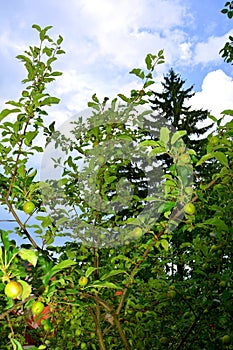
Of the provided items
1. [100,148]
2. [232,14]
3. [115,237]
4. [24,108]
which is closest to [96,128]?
[100,148]

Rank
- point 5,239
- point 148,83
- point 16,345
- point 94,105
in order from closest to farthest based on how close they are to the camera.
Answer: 1. point 5,239
2. point 16,345
3. point 148,83
4. point 94,105

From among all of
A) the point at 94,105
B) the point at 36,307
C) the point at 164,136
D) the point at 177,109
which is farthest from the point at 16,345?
the point at 177,109

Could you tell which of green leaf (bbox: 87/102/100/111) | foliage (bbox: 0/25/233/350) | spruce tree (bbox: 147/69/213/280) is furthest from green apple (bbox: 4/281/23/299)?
spruce tree (bbox: 147/69/213/280)

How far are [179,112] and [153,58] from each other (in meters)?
21.8

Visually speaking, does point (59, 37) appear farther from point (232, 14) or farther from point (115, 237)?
point (232, 14)

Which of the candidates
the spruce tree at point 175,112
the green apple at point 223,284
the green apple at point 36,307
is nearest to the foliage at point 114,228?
the green apple at point 223,284

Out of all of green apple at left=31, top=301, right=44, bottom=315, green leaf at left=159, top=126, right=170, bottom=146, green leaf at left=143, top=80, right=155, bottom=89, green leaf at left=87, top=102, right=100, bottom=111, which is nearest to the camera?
green apple at left=31, top=301, right=44, bottom=315

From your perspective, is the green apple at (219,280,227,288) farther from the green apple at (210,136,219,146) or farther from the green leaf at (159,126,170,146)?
the green leaf at (159,126,170,146)

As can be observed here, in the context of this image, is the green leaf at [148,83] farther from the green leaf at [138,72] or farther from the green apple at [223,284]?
the green apple at [223,284]

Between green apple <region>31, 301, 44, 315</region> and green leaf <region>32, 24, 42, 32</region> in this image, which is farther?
green leaf <region>32, 24, 42, 32</region>

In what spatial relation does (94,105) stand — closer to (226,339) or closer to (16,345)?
(226,339)

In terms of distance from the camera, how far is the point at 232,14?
5.72 metres

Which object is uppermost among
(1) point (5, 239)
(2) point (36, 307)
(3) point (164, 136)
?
(3) point (164, 136)

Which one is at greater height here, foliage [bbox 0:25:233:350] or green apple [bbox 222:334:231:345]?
foliage [bbox 0:25:233:350]
